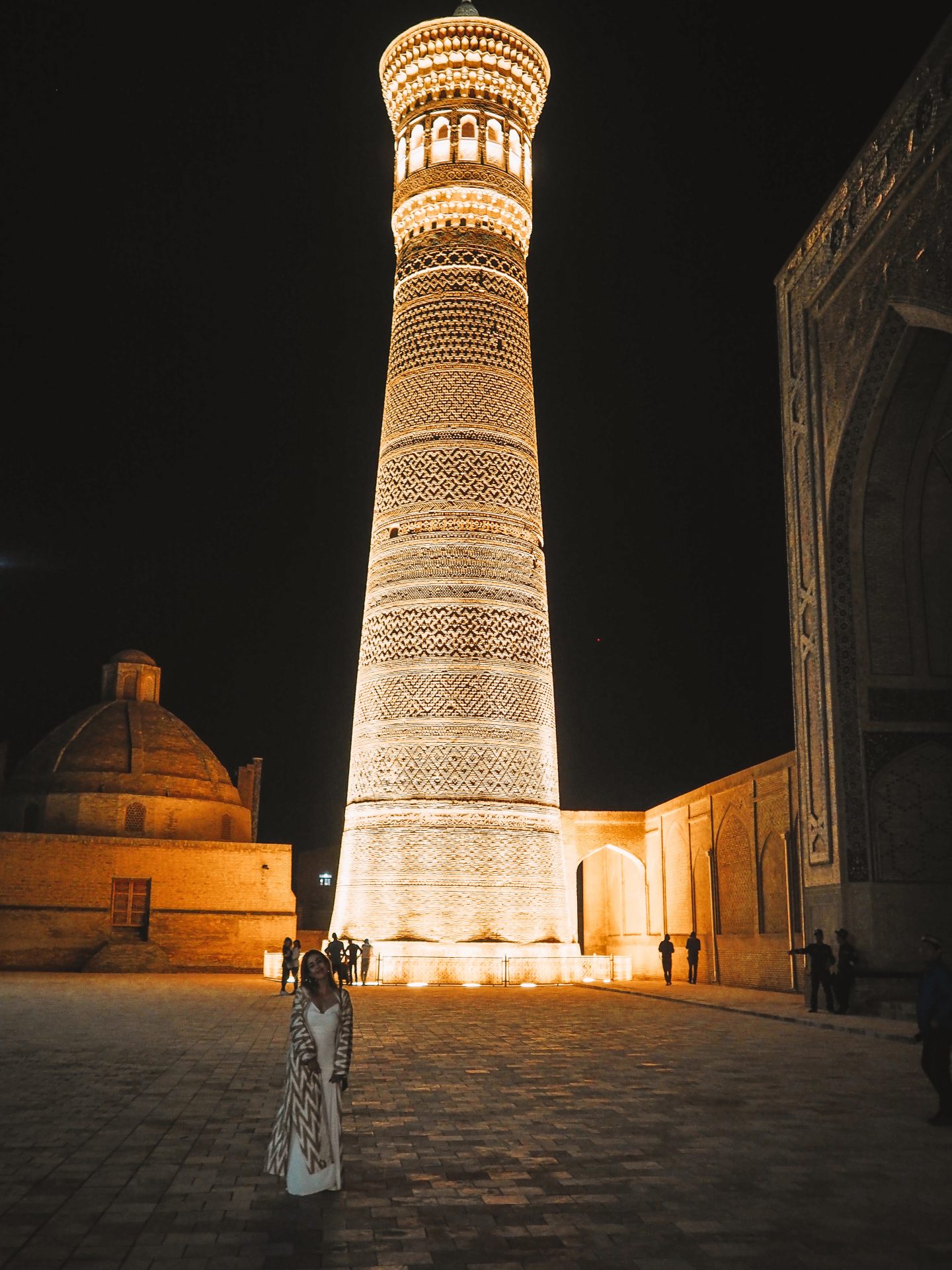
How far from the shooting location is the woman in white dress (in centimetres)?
357

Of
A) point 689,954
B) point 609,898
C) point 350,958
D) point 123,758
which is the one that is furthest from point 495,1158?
point 123,758

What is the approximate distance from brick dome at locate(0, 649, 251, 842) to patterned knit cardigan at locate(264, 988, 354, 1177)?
21.0m

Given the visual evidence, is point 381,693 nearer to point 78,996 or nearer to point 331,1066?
point 78,996

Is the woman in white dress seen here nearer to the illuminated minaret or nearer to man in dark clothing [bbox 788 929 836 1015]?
man in dark clothing [bbox 788 929 836 1015]

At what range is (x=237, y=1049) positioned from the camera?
7.38 m

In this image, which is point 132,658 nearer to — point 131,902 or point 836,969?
point 131,902

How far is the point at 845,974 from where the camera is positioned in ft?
31.8

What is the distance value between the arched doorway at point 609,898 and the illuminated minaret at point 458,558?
3894 millimetres

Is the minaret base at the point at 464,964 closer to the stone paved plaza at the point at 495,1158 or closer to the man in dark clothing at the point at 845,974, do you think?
the man in dark clothing at the point at 845,974

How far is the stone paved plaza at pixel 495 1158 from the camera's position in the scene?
2980 mm

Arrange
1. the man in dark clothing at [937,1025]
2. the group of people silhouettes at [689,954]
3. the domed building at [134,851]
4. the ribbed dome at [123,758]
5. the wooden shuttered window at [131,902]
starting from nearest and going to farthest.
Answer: the man in dark clothing at [937,1025] < the group of people silhouettes at [689,954] < the domed building at [134,851] < the wooden shuttered window at [131,902] < the ribbed dome at [123,758]

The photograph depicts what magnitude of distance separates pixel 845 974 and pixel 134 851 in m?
15.1

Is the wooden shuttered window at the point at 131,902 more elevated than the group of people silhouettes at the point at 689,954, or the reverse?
the wooden shuttered window at the point at 131,902

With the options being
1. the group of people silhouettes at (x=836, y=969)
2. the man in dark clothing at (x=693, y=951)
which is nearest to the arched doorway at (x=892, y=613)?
the group of people silhouettes at (x=836, y=969)
